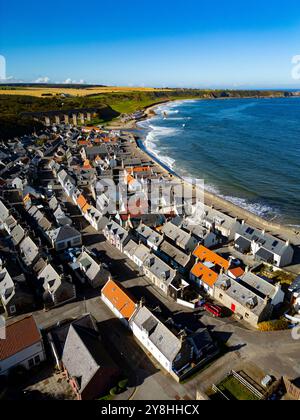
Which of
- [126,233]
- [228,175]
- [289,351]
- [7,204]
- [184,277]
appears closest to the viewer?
[289,351]

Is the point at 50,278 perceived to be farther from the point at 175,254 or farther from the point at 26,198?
the point at 26,198

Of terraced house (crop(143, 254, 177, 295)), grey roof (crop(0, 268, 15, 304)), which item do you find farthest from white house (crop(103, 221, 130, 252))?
grey roof (crop(0, 268, 15, 304))

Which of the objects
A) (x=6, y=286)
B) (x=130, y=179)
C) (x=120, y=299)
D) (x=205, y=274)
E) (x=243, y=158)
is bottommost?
(x=120, y=299)

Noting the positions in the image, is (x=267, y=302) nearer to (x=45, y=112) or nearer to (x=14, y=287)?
(x=14, y=287)

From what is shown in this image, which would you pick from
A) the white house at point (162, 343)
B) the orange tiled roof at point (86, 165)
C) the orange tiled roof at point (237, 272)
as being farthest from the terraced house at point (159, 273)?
the orange tiled roof at point (86, 165)

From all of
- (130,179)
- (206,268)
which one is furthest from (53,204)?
(206,268)
